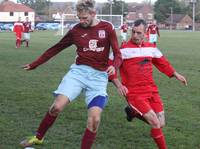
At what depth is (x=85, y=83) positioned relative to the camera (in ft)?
21.6

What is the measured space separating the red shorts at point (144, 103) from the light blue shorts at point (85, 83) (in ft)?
1.35

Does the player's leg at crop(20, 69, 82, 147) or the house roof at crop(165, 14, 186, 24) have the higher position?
the house roof at crop(165, 14, 186, 24)

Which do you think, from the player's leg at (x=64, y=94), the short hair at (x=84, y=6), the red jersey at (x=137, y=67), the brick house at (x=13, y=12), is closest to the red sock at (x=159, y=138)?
the red jersey at (x=137, y=67)

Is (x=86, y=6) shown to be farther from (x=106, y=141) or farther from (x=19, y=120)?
(x=19, y=120)

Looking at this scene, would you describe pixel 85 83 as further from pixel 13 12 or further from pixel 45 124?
pixel 13 12

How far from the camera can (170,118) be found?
9.22 meters

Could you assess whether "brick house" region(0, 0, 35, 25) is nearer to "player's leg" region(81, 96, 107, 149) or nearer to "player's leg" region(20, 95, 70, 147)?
"player's leg" region(20, 95, 70, 147)

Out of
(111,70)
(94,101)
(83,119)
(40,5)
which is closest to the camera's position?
(111,70)

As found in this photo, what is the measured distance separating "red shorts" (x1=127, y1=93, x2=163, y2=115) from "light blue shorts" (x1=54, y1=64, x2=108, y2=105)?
41 centimetres

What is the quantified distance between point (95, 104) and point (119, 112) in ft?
10.9

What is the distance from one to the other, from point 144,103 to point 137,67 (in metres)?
0.51

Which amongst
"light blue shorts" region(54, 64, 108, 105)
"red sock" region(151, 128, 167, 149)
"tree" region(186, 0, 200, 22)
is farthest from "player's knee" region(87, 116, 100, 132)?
"tree" region(186, 0, 200, 22)

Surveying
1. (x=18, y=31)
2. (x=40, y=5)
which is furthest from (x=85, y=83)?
(x=40, y=5)

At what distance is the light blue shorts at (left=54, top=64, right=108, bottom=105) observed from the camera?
6.52m
